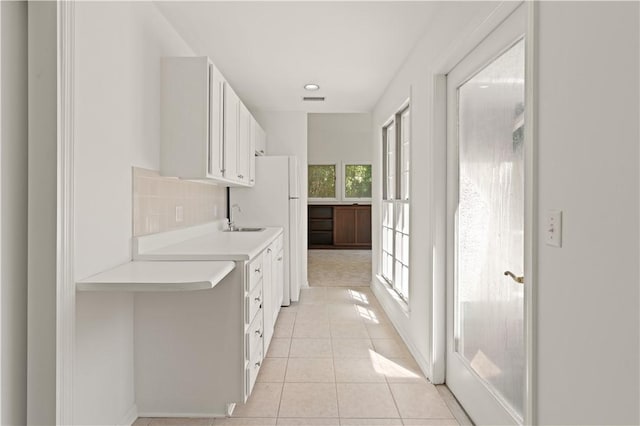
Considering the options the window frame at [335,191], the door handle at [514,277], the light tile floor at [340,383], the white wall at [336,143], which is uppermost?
the white wall at [336,143]

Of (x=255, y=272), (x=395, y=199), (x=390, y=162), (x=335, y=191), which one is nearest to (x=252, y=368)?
(x=255, y=272)

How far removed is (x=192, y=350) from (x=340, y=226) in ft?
25.3

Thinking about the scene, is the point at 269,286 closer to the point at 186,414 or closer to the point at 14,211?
the point at 186,414

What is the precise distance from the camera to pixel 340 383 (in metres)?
2.68

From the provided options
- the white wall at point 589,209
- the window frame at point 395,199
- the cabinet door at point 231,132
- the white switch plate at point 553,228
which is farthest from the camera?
the window frame at point 395,199

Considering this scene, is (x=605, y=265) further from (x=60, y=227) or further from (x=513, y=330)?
(x=60, y=227)

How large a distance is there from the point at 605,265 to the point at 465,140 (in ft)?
4.56

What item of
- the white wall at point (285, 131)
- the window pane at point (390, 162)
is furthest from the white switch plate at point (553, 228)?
the white wall at point (285, 131)

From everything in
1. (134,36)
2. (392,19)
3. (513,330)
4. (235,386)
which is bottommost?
(235,386)

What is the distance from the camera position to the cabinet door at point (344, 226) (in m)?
9.80

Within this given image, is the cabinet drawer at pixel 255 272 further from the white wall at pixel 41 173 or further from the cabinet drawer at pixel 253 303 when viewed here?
the white wall at pixel 41 173

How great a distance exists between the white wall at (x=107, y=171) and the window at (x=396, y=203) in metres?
2.30

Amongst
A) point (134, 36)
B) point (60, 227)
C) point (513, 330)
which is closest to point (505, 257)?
point (513, 330)

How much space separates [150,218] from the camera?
98.7 inches
